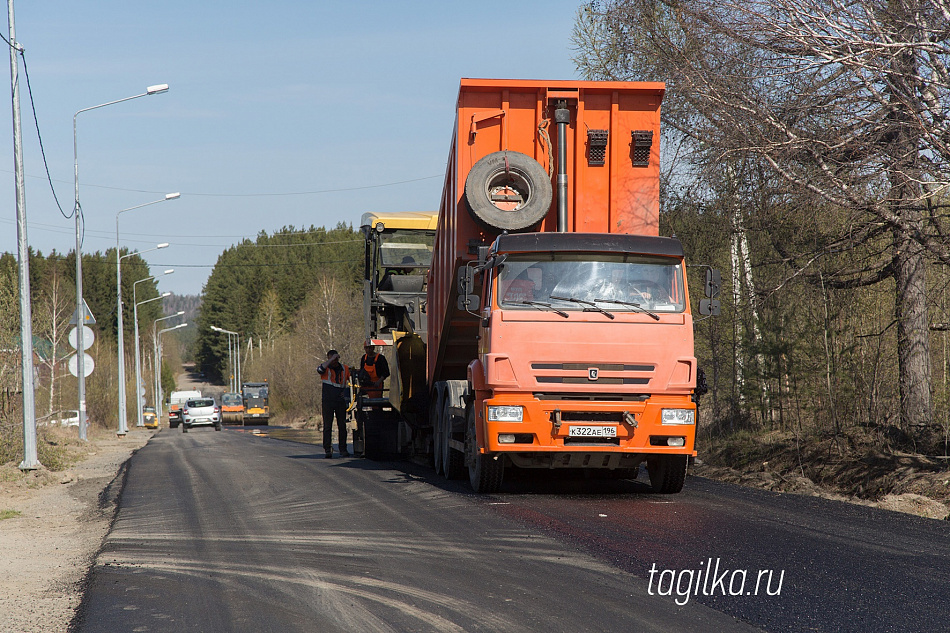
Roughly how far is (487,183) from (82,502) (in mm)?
6726

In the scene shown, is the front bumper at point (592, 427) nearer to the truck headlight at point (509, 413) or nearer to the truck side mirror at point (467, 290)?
the truck headlight at point (509, 413)

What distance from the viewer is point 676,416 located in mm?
9695

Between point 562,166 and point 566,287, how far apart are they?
1.75 metres

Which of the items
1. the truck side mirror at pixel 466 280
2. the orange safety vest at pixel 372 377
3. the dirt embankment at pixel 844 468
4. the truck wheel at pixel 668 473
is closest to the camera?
the truck side mirror at pixel 466 280

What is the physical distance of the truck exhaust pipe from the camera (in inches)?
424

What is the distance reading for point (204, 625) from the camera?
5.16 m

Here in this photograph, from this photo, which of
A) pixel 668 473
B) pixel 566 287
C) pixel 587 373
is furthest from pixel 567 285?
pixel 668 473

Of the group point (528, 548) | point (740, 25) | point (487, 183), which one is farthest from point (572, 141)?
point (528, 548)

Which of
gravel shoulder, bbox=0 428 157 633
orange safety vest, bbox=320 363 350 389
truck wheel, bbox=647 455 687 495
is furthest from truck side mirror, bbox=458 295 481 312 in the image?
orange safety vest, bbox=320 363 350 389

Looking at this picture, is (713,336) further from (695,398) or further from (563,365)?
(563,365)

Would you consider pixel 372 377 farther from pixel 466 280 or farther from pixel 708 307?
pixel 708 307

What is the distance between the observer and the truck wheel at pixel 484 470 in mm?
10367

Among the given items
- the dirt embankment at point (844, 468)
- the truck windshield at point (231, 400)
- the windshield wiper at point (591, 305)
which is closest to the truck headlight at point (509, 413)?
the windshield wiper at point (591, 305)

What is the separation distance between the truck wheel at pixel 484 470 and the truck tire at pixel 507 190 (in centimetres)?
219
